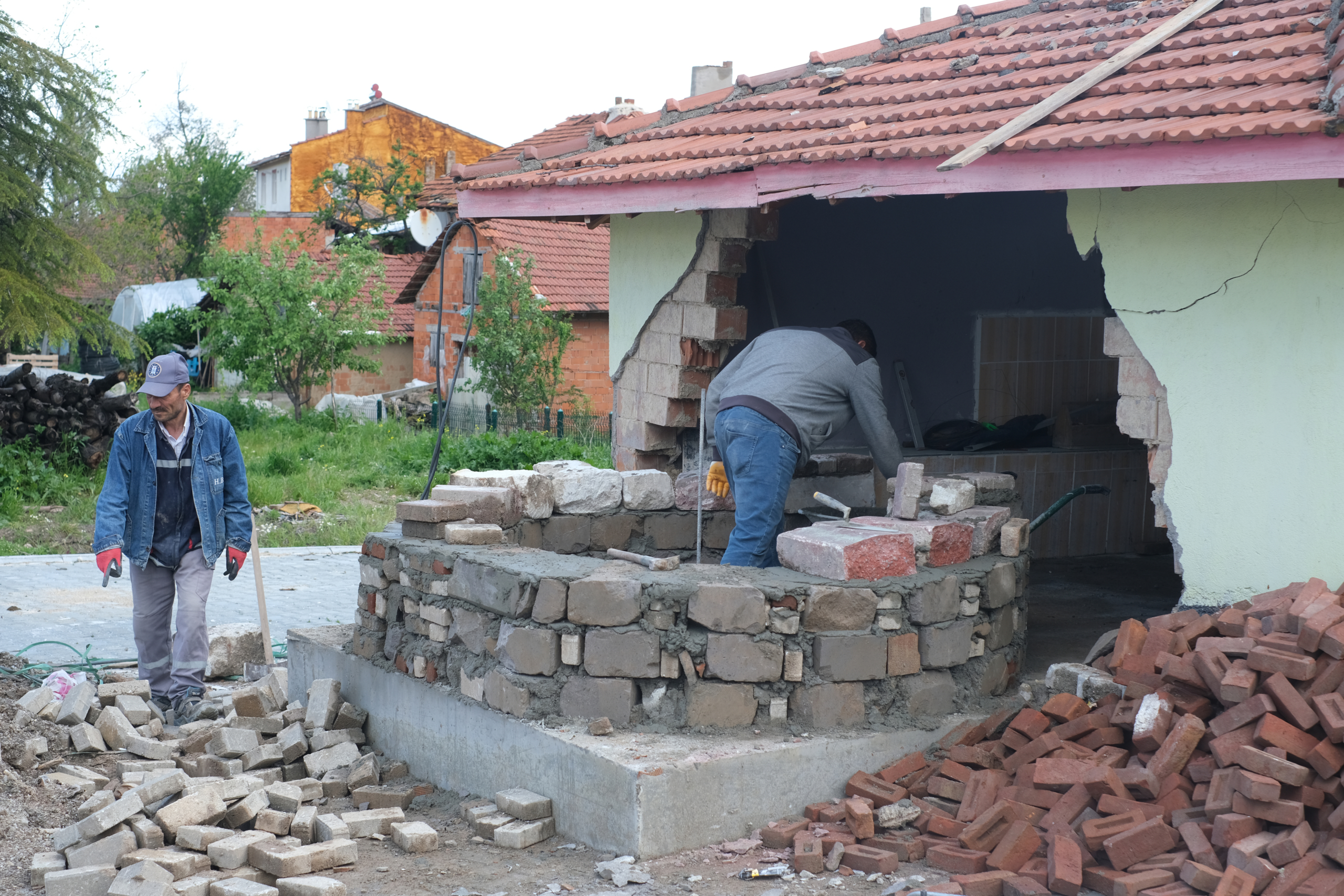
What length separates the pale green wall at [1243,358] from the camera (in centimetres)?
436

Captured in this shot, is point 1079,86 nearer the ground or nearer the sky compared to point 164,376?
nearer the sky

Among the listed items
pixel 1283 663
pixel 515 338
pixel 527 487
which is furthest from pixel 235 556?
pixel 515 338

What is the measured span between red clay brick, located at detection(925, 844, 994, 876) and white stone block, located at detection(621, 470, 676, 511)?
269 cm

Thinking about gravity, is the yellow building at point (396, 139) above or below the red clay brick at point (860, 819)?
above

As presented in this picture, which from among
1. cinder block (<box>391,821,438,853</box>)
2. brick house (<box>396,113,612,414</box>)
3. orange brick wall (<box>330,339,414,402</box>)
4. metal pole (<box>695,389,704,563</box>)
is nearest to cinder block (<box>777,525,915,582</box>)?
metal pole (<box>695,389,704,563</box>)

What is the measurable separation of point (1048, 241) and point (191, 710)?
6322mm

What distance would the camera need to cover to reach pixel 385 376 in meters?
29.3

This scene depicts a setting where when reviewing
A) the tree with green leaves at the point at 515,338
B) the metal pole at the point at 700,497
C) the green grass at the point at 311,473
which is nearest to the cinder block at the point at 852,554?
the metal pole at the point at 700,497

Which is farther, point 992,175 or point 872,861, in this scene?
point 992,175

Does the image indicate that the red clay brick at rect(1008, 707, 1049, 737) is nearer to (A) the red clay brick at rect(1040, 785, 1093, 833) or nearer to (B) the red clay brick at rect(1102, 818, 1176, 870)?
(A) the red clay brick at rect(1040, 785, 1093, 833)

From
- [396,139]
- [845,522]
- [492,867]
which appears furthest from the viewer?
[396,139]

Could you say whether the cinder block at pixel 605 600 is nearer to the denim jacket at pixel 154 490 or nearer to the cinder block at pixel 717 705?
the cinder block at pixel 717 705

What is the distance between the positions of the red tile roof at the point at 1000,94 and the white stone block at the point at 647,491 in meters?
1.54

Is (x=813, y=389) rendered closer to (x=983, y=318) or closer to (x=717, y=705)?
(x=717, y=705)
